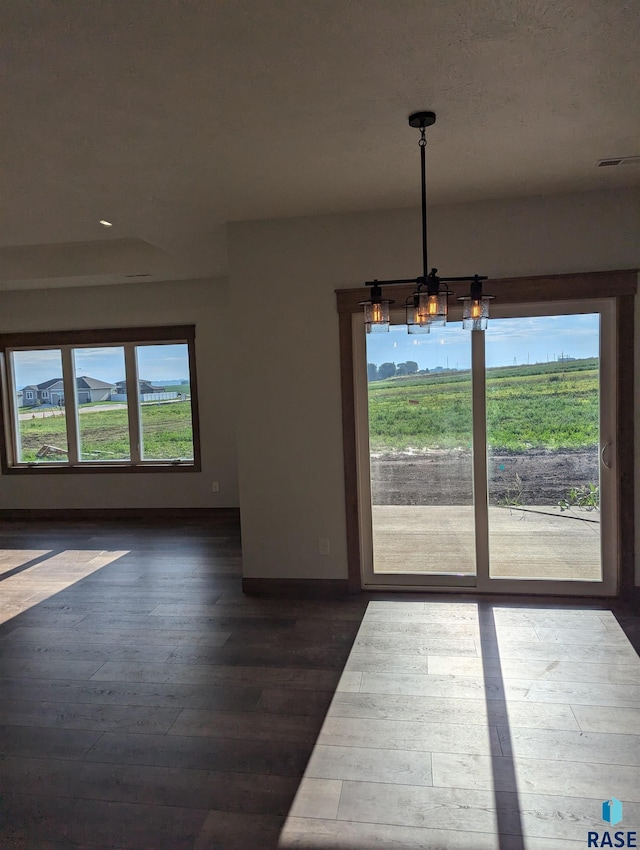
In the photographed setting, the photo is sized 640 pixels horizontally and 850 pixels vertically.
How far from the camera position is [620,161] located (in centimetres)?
321

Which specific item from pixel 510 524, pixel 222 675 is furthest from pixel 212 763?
pixel 510 524

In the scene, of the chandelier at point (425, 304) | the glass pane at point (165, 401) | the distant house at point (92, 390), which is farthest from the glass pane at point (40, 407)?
the chandelier at point (425, 304)

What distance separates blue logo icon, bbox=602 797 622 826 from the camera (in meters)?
2.04

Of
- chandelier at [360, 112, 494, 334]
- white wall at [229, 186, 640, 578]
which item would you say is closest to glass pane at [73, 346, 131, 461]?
white wall at [229, 186, 640, 578]

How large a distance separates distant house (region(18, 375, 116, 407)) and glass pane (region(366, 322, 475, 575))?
412cm

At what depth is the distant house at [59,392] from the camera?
23.1 feet

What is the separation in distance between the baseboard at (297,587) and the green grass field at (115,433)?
285cm

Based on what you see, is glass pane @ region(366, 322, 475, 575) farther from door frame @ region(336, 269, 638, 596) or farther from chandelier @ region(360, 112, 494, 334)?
chandelier @ region(360, 112, 494, 334)

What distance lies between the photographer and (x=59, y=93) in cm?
222

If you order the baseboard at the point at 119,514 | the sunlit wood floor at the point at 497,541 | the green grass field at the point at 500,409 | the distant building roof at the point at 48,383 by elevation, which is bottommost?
the baseboard at the point at 119,514

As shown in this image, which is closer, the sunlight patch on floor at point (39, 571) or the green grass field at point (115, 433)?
the sunlight patch on floor at point (39, 571)

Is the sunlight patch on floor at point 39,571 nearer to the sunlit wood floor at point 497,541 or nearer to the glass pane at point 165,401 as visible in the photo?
the glass pane at point 165,401

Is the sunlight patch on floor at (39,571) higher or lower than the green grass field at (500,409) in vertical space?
lower

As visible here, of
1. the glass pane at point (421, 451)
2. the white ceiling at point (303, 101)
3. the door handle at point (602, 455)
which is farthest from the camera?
the glass pane at point (421, 451)
